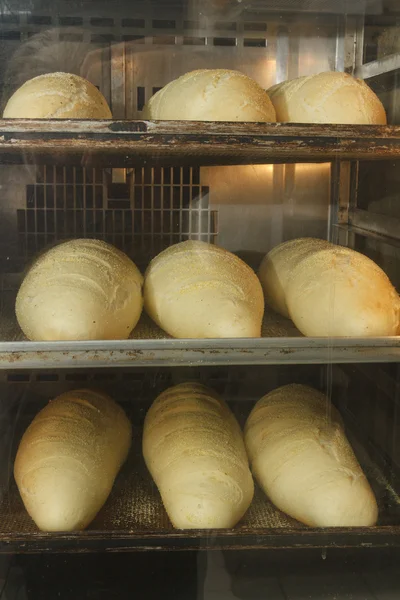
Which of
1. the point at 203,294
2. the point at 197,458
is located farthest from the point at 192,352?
the point at 197,458

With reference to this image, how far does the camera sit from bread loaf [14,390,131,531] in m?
1.11

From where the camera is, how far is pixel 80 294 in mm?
1102

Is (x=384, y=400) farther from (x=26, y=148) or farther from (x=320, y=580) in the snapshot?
(x=26, y=148)

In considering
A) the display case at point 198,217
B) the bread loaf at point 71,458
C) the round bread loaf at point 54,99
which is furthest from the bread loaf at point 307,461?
the round bread loaf at point 54,99

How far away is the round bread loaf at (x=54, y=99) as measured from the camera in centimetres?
106

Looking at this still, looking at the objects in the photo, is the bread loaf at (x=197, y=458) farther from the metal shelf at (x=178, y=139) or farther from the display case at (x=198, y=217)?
the metal shelf at (x=178, y=139)

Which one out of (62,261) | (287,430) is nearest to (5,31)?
(62,261)

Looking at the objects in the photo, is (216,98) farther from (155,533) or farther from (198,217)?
(155,533)

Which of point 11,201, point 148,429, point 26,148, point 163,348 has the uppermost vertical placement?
point 26,148

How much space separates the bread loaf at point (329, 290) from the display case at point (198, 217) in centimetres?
4

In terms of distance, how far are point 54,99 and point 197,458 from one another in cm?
75

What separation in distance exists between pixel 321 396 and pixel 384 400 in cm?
14

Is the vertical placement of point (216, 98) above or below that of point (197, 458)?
above

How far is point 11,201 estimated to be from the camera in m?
1.18
